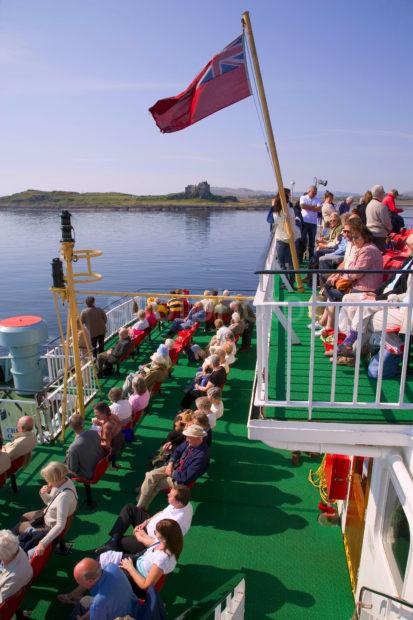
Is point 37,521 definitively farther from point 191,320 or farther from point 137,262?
point 137,262

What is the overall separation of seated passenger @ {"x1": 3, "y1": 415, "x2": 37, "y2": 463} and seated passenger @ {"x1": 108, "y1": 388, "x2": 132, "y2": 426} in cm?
106

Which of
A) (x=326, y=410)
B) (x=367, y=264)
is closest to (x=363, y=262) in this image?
(x=367, y=264)

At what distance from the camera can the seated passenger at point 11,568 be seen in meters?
3.51

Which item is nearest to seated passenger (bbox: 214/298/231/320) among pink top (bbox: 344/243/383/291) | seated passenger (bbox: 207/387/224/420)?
seated passenger (bbox: 207/387/224/420)

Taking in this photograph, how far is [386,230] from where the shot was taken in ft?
22.4

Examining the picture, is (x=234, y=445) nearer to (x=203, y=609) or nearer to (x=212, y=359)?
(x=212, y=359)

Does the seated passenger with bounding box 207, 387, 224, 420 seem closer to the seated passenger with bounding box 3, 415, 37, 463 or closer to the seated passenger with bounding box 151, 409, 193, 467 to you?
the seated passenger with bounding box 151, 409, 193, 467

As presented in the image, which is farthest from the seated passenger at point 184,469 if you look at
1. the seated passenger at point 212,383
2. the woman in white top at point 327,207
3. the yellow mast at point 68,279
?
the woman in white top at point 327,207

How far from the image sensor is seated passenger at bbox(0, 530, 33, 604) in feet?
11.5

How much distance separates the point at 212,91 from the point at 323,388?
3749 millimetres

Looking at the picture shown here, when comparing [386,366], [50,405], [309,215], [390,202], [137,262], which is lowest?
[137,262]

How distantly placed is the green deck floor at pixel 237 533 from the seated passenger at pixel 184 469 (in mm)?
473

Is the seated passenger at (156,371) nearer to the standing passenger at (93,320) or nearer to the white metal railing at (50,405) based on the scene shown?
the white metal railing at (50,405)

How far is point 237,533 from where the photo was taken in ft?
16.0
